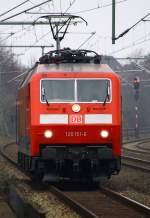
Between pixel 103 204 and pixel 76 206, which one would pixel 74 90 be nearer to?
pixel 103 204

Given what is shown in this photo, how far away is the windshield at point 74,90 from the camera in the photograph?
15.9 metres

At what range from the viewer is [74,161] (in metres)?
15.5

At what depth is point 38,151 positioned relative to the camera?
15.6 metres

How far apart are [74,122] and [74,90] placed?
890 millimetres

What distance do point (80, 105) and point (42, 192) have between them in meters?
2.21

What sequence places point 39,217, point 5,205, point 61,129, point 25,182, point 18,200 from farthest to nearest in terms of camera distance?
point 25,182, point 61,129, point 5,205, point 18,200, point 39,217

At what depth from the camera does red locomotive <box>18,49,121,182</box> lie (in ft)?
50.8

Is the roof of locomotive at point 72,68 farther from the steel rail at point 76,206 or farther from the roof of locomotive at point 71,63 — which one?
the steel rail at point 76,206

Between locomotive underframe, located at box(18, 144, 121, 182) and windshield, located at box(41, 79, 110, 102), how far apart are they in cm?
114

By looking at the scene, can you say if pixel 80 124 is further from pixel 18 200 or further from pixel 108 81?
pixel 18 200

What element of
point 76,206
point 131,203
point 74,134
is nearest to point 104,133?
point 74,134

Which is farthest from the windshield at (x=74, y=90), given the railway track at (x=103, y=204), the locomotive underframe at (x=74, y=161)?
the railway track at (x=103, y=204)

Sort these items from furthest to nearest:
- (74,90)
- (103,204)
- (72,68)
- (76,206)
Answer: (72,68), (74,90), (103,204), (76,206)

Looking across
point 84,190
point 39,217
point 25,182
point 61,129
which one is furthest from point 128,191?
point 39,217
